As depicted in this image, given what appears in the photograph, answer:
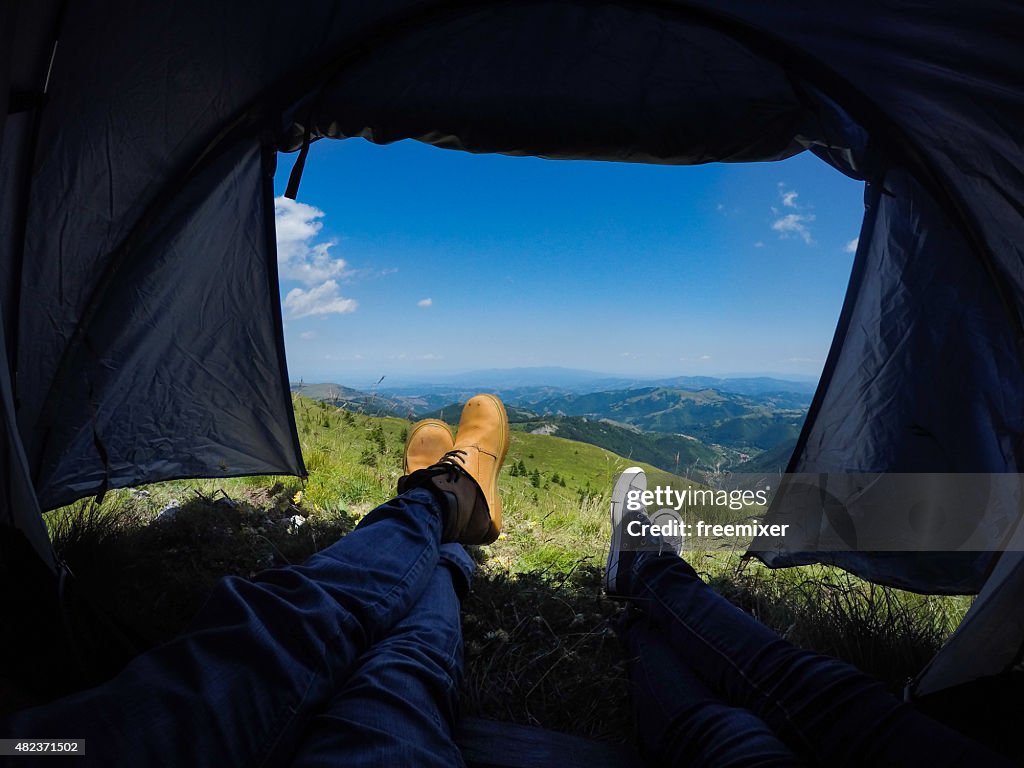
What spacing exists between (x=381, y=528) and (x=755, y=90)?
6.43 ft

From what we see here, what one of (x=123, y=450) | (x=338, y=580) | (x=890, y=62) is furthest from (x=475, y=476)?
(x=890, y=62)

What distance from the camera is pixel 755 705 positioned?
1.25 m

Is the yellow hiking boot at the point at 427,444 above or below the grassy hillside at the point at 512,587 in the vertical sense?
above

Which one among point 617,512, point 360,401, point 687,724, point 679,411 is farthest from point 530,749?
point 679,411

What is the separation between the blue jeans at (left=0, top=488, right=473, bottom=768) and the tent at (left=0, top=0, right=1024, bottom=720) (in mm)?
983

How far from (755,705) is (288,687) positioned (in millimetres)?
1004

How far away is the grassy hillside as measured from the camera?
168 cm

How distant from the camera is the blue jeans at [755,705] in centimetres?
104

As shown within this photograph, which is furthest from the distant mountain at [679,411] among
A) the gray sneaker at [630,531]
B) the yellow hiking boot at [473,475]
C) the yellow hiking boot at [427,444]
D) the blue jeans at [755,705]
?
the blue jeans at [755,705]

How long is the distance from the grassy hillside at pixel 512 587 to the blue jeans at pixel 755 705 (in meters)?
0.26

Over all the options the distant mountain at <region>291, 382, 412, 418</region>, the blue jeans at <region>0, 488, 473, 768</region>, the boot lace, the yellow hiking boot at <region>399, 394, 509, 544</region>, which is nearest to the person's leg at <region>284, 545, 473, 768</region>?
the blue jeans at <region>0, 488, 473, 768</region>

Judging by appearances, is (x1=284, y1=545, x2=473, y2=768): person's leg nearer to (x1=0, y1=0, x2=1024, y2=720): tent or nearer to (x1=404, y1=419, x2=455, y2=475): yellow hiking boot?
(x1=0, y1=0, x2=1024, y2=720): tent

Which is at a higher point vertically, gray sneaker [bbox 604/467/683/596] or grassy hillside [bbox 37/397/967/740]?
gray sneaker [bbox 604/467/683/596]

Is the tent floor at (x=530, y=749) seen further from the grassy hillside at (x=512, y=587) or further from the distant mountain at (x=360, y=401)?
the distant mountain at (x=360, y=401)
